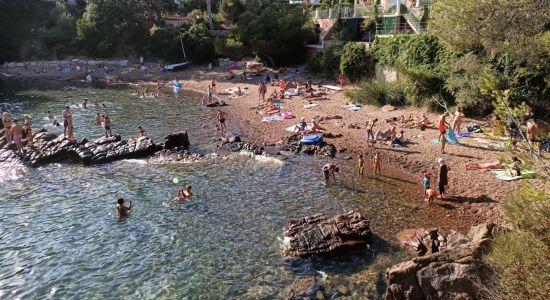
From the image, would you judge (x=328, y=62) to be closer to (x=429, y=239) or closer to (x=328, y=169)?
(x=328, y=169)

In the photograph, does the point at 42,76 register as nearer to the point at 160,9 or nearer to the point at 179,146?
the point at 160,9

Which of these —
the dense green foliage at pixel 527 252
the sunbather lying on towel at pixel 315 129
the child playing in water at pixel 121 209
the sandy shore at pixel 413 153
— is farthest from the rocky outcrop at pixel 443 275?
the sunbather lying on towel at pixel 315 129

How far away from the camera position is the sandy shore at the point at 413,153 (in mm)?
14734

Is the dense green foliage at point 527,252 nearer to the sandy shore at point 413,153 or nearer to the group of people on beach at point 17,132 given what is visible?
the sandy shore at point 413,153

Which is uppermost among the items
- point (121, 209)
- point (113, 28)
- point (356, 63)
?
point (113, 28)

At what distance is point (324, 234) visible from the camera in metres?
12.7

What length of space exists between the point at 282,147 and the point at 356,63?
14.8 m

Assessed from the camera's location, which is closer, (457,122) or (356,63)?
(457,122)

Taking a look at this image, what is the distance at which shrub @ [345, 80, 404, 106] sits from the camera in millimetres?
27219

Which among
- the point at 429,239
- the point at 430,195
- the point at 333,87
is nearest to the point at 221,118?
the point at 333,87

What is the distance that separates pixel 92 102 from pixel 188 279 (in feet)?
101

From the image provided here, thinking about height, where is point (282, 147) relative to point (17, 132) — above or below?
below

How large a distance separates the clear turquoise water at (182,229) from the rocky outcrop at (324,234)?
344mm

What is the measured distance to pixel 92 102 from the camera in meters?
38.0
